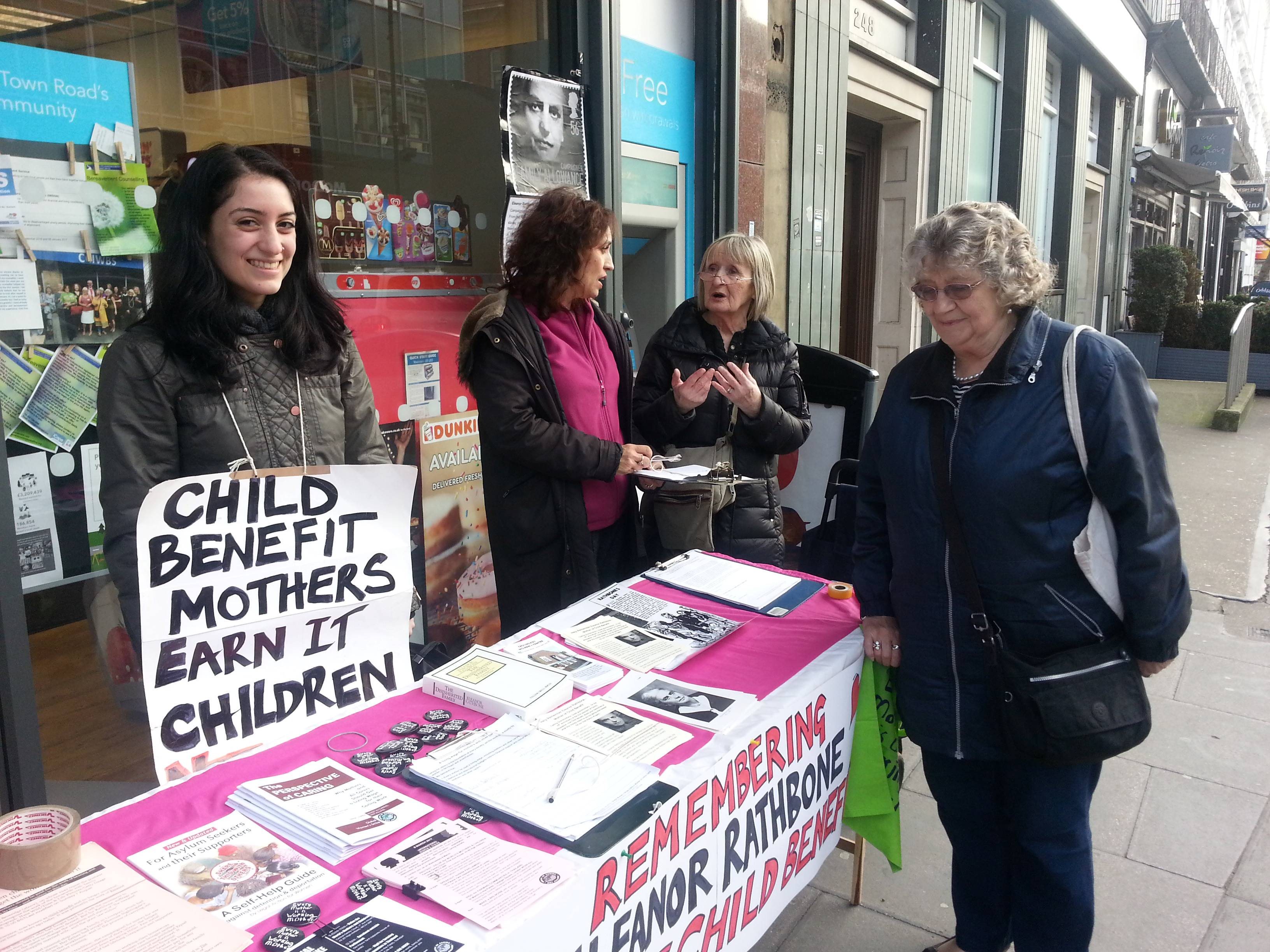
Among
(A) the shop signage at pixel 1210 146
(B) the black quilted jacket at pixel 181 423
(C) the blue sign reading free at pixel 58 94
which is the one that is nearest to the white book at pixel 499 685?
(B) the black quilted jacket at pixel 181 423

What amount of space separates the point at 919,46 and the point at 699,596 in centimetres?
736

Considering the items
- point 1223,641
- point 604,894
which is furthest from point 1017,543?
point 1223,641

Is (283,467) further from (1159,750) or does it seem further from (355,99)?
(1159,750)

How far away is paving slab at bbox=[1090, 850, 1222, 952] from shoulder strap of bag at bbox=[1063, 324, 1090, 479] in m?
1.36

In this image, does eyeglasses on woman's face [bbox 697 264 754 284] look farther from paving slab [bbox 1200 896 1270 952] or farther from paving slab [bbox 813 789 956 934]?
paving slab [bbox 1200 896 1270 952]

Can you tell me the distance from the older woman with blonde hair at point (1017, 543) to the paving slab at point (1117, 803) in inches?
35.6

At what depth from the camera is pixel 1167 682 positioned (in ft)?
13.8

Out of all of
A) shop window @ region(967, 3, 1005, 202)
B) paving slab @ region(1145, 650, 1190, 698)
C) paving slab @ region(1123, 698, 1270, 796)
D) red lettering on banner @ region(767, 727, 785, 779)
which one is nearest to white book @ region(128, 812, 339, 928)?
red lettering on banner @ region(767, 727, 785, 779)

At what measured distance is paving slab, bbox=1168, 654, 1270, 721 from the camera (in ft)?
13.0

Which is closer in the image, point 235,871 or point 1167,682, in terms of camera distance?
point 235,871

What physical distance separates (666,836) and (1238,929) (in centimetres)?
197

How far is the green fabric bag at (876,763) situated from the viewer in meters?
2.33

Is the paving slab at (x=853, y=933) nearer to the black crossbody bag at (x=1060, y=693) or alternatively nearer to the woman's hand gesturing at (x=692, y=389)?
the black crossbody bag at (x=1060, y=693)

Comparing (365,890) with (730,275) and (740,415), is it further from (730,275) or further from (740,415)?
(730,275)
